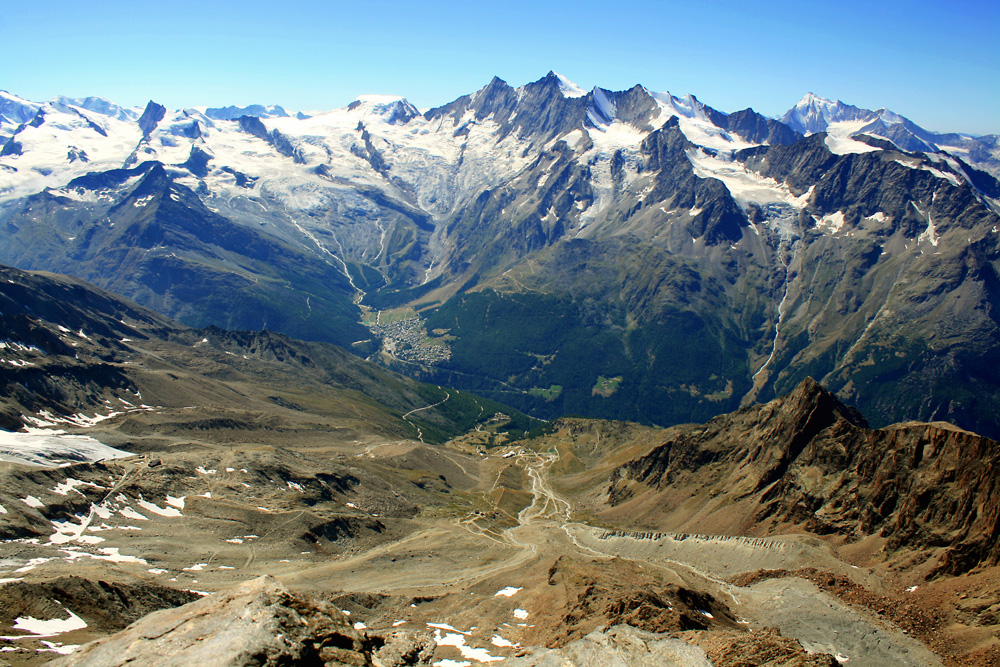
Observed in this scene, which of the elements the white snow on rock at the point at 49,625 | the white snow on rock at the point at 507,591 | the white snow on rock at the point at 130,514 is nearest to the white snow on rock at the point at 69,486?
the white snow on rock at the point at 130,514

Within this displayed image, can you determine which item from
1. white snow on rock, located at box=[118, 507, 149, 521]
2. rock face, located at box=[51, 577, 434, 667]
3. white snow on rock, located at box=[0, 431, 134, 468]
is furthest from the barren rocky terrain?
white snow on rock, located at box=[0, 431, 134, 468]

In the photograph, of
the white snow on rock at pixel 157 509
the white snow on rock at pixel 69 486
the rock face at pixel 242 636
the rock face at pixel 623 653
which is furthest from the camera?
the white snow on rock at pixel 157 509

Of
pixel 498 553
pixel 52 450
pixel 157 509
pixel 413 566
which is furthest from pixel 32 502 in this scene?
pixel 498 553

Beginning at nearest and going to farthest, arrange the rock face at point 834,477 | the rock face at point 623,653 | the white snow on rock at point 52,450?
the rock face at point 623,653 → the rock face at point 834,477 → the white snow on rock at point 52,450

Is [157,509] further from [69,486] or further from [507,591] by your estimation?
[507,591]

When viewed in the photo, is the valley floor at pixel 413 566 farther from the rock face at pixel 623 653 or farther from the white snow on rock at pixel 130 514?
the rock face at pixel 623 653

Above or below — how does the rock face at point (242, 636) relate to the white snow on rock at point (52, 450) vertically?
above
